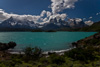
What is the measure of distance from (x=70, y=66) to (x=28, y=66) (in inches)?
150

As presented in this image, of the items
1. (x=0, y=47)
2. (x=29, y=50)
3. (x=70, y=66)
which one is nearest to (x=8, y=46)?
(x=0, y=47)

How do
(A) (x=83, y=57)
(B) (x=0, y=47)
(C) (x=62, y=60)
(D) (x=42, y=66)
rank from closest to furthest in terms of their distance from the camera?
(D) (x=42, y=66), (C) (x=62, y=60), (A) (x=83, y=57), (B) (x=0, y=47)

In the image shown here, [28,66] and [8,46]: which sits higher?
[28,66]

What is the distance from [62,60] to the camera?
9.64 m

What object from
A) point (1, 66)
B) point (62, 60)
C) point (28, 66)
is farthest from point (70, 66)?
point (1, 66)

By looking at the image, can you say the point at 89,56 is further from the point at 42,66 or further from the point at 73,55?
the point at 42,66

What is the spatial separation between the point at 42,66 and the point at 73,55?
5.89 meters

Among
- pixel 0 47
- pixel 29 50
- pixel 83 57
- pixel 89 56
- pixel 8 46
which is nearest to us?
pixel 83 57

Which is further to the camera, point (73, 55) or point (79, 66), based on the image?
point (73, 55)

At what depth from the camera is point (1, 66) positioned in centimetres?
745

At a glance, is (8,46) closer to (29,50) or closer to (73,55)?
(29,50)

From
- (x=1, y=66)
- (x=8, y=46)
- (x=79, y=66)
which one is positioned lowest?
(x=8, y=46)

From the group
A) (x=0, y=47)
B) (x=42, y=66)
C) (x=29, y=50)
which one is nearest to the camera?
(x=42, y=66)

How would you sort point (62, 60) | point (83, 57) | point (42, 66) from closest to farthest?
point (42, 66)
point (62, 60)
point (83, 57)
